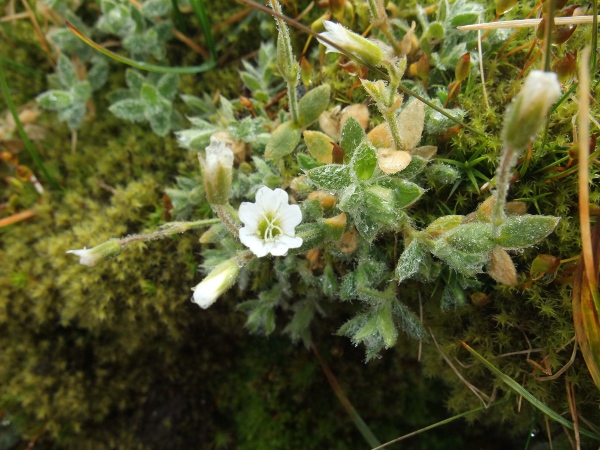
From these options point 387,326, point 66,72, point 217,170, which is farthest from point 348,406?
point 66,72

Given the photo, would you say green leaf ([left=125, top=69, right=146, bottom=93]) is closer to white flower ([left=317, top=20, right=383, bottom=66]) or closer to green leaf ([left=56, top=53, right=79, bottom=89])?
green leaf ([left=56, top=53, right=79, bottom=89])

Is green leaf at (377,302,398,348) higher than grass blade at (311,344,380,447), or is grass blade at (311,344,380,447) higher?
green leaf at (377,302,398,348)

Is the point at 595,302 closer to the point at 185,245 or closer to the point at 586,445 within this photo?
the point at 586,445

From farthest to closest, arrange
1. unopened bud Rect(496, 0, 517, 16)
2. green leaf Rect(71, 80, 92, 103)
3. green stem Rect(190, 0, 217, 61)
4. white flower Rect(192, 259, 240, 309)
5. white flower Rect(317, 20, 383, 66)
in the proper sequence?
1. green leaf Rect(71, 80, 92, 103)
2. green stem Rect(190, 0, 217, 61)
3. unopened bud Rect(496, 0, 517, 16)
4. white flower Rect(317, 20, 383, 66)
5. white flower Rect(192, 259, 240, 309)

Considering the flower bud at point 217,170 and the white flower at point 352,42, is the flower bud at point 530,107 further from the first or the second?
the flower bud at point 217,170

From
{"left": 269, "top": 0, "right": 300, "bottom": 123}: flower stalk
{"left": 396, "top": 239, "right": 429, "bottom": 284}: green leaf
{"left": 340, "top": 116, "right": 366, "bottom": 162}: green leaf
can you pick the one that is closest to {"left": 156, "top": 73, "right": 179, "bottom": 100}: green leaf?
{"left": 269, "top": 0, "right": 300, "bottom": 123}: flower stalk

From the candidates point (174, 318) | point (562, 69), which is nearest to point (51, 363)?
point (174, 318)

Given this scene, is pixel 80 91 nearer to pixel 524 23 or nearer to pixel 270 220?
pixel 270 220
